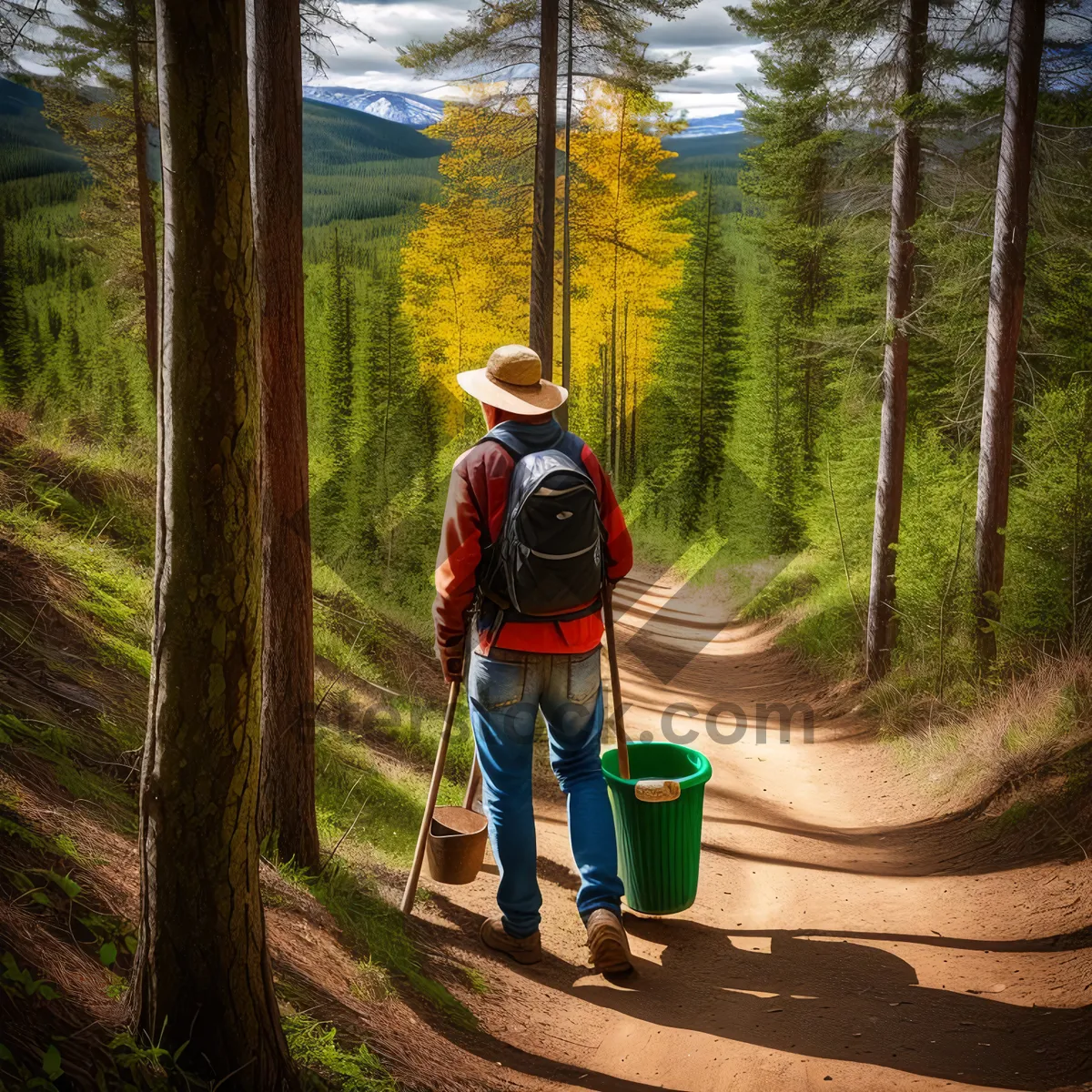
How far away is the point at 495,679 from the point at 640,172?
18.7 m

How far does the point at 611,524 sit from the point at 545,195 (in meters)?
Result: 7.66

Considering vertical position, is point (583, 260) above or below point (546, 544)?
above

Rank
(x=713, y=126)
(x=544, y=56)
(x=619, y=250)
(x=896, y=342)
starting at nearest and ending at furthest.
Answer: (x=896, y=342) < (x=544, y=56) < (x=619, y=250) < (x=713, y=126)

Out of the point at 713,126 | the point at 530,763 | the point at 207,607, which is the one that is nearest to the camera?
the point at 207,607

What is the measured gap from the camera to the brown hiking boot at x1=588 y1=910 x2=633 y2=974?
12.8ft

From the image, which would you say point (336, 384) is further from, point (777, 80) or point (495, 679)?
point (495, 679)

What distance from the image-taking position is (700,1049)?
340cm

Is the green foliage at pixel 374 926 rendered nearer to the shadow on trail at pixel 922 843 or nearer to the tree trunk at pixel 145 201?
the shadow on trail at pixel 922 843

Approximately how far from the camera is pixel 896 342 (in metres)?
10.2

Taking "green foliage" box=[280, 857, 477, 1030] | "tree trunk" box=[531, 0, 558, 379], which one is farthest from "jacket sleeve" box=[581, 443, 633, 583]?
"tree trunk" box=[531, 0, 558, 379]

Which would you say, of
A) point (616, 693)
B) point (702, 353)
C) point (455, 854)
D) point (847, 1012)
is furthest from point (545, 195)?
point (702, 353)

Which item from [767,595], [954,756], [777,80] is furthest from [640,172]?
[954,756]

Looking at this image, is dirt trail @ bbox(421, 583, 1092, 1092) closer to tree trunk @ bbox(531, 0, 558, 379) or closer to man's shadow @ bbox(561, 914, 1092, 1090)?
man's shadow @ bbox(561, 914, 1092, 1090)

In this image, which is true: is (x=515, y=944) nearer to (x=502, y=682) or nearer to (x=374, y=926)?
(x=374, y=926)
